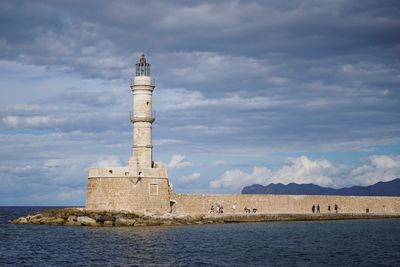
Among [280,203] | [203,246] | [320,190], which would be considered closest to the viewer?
[203,246]

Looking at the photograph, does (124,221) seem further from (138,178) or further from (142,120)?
(142,120)

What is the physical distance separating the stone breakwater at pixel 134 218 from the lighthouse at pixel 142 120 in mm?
4414

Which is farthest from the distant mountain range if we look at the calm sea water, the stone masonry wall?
the calm sea water

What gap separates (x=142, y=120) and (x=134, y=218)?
Result: 7.19 m

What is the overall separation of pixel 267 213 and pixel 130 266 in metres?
25.1

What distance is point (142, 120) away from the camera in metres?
49.1

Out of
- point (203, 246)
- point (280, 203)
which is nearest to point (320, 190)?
point (280, 203)

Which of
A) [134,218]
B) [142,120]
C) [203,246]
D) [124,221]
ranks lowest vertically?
[203,246]

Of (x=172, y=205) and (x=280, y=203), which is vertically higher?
(x=280, y=203)

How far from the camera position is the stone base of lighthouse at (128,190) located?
4622cm

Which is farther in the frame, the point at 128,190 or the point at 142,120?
the point at 142,120

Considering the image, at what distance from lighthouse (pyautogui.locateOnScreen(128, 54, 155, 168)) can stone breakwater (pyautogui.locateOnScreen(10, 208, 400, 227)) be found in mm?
4414

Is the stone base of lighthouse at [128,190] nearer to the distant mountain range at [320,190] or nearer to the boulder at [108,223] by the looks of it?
the boulder at [108,223]

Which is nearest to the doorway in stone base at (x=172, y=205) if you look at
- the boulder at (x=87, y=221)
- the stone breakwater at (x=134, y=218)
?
the stone breakwater at (x=134, y=218)
